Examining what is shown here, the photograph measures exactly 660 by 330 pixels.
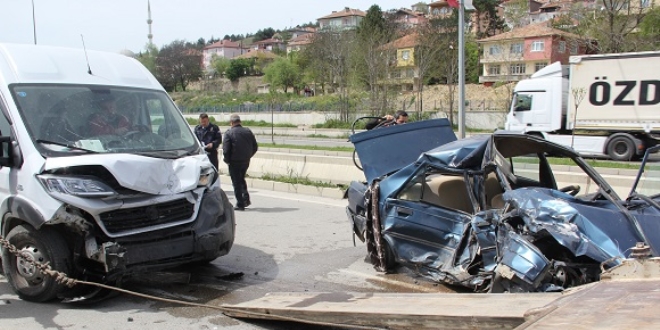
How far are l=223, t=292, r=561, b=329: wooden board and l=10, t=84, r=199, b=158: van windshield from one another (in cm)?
195

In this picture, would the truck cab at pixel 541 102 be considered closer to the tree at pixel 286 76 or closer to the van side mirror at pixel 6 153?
the van side mirror at pixel 6 153

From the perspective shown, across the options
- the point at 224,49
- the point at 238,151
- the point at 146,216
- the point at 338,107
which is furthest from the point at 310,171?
the point at 224,49

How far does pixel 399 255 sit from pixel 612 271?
7.47 feet

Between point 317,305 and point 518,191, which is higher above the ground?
point 518,191

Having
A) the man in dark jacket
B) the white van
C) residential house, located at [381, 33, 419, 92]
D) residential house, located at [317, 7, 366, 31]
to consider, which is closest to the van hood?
the white van

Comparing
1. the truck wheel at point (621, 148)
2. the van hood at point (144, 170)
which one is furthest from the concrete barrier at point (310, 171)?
the van hood at point (144, 170)

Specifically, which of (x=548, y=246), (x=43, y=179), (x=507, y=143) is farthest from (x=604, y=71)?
(x=43, y=179)

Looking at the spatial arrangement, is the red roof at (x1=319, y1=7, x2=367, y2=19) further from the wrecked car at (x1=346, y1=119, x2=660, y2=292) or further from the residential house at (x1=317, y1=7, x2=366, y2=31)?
the wrecked car at (x1=346, y1=119, x2=660, y2=292)

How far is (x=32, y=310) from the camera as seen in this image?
5.26 meters

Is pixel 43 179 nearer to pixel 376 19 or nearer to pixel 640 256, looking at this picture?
pixel 640 256

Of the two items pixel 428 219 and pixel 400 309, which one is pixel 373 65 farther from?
pixel 400 309

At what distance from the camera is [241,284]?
20.4 ft

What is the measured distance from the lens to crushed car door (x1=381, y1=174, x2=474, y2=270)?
568 cm

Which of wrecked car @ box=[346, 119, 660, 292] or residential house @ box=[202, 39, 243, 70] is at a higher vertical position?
residential house @ box=[202, 39, 243, 70]
